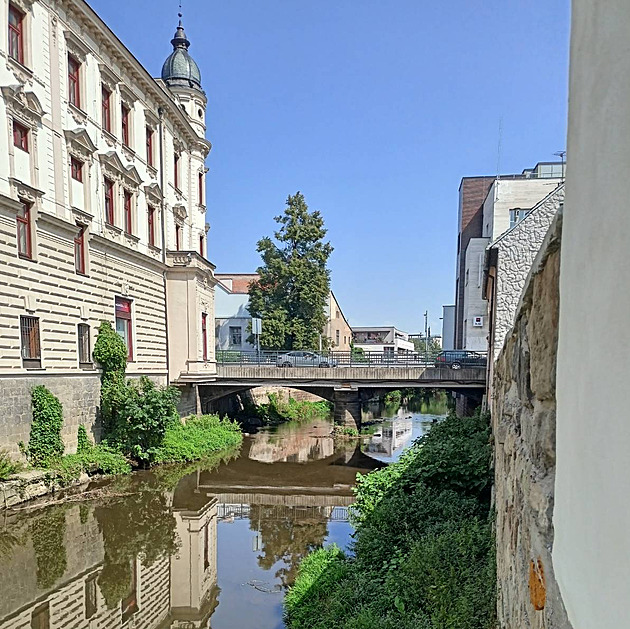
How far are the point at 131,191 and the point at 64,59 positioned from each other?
4.91 m

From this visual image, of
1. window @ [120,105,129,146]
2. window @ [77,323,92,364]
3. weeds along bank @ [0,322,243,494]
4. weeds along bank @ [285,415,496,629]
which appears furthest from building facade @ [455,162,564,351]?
window @ [77,323,92,364]

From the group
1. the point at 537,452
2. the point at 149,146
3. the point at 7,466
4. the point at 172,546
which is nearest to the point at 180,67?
the point at 149,146

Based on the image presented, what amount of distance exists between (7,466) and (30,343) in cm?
333

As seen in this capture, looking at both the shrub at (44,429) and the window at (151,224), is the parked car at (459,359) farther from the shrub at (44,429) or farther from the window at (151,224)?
the shrub at (44,429)

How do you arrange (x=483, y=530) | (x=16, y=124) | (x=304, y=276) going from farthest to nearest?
(x=304, y=276) → (x=16, y=124) → (x=483, y=530)

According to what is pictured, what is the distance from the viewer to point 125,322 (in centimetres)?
1733

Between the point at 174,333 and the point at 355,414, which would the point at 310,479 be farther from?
the point at 174,333

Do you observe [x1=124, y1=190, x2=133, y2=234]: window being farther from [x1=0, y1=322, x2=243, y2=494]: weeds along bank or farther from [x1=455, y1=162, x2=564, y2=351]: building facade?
[x1=455, y1=162, x2=564, y2=351]: building facade

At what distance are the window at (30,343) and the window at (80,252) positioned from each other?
249 cm

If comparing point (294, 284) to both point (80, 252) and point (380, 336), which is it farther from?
point (380, 336)

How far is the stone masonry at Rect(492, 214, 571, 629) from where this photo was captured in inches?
67.6

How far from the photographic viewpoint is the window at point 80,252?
47.9 ft

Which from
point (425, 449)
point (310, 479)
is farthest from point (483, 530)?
point (310, 479)

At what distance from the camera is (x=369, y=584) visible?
21.1 feet
